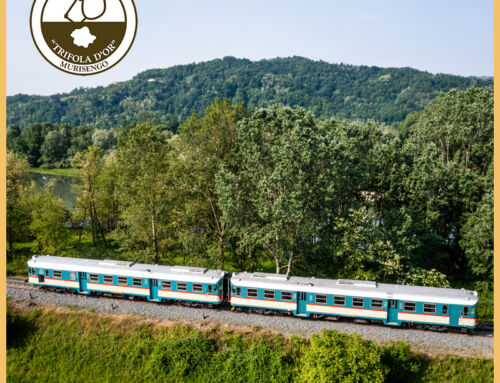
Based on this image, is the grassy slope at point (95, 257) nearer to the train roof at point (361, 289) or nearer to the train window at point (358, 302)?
the train roof at point (361, 289)

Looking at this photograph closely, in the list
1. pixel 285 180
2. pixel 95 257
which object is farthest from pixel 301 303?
pixel 95 257

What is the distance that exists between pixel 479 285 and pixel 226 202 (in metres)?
24.9

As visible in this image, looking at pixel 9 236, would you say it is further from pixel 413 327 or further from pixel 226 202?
pixel 413 327

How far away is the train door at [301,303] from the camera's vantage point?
27.4 m

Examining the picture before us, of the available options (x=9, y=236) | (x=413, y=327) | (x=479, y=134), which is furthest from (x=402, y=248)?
(x=9, y=236)

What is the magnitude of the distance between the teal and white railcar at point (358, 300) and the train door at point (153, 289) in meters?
6.14

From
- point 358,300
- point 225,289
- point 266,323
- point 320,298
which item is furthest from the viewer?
point 225,289

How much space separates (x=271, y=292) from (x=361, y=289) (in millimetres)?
6400

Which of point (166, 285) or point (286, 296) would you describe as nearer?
point (286, 296)

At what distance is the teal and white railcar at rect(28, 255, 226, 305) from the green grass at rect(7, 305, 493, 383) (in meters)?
2.35

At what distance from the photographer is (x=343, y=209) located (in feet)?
117

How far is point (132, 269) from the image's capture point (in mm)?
30484

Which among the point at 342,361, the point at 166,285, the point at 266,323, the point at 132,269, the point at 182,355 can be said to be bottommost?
the point at 182,355

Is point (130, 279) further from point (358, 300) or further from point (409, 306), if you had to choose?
point (409, 306)
